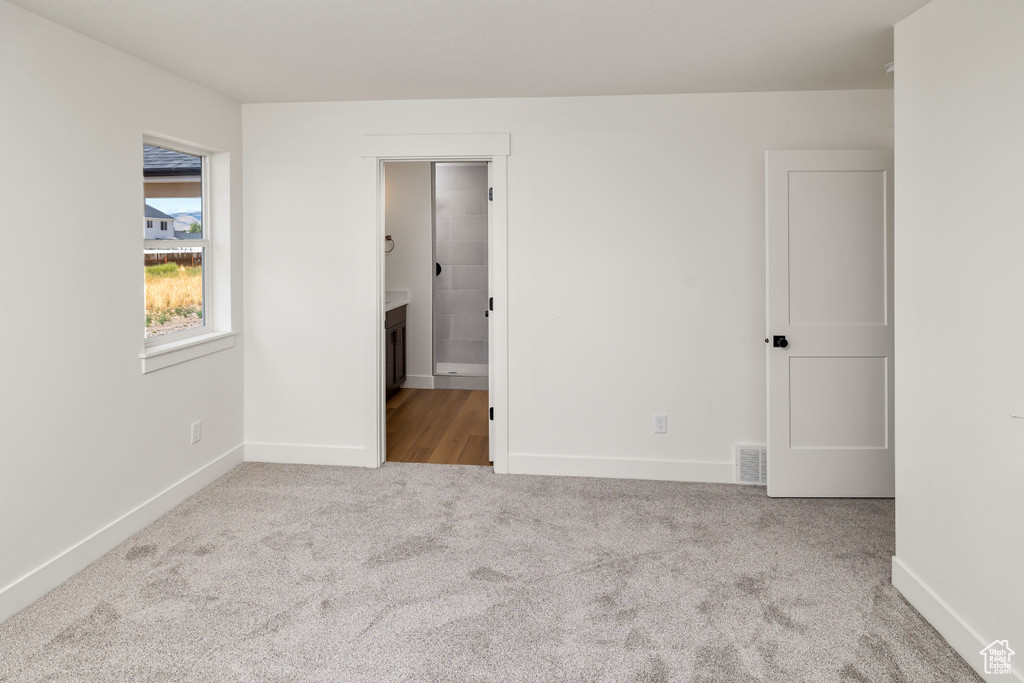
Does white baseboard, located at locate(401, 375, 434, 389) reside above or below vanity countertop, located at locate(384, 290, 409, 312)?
below

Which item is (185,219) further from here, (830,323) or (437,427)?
(830,323)

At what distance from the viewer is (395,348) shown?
6105 millimetres

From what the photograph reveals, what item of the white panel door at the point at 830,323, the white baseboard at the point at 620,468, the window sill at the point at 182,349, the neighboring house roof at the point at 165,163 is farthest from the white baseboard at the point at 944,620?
the neighboring house roof at the point at 165,163

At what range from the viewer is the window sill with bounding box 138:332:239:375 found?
3195 mm

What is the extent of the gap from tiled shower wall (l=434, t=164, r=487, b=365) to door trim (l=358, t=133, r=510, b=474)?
Answer: 2396 mm

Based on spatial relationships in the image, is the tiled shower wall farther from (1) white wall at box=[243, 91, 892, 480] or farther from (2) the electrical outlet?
(2) the electrical outlet

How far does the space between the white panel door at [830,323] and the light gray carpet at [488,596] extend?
234mm

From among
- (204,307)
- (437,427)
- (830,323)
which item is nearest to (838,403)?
(830,323)

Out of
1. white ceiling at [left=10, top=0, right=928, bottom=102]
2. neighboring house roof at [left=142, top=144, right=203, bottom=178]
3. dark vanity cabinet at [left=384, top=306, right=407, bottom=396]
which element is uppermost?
white ceiling at [left=10, top=0, right=928, bottom=102]

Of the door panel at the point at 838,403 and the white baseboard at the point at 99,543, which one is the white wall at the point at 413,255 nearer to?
the white baseboard at the point at 99,543

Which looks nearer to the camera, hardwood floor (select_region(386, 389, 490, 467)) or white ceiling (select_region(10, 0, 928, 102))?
white ceiling (select_region(10, 0, 928, 102))

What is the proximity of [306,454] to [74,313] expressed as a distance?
5.70ft

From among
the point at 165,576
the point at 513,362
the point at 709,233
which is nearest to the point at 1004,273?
the point at 709,233

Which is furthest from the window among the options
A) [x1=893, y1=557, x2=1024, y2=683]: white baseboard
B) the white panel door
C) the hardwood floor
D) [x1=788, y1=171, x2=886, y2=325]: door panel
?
[x1=893, y1=557, x2=1024, y2=683]: white baseboard
